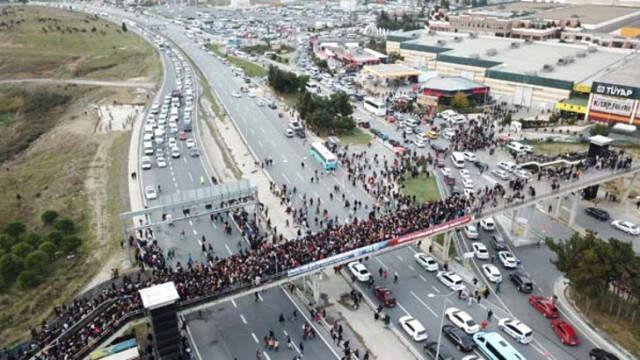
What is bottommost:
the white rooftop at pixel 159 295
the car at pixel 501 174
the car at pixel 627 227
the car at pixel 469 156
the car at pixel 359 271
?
the car at pixel 627 227

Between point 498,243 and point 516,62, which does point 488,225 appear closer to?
point 498,243

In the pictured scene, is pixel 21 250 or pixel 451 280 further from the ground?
pixel 21 250

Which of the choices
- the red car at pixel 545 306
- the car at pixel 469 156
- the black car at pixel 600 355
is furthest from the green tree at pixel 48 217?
the car at pixel 469 156

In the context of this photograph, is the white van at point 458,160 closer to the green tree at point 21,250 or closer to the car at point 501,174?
the car at point 501,174

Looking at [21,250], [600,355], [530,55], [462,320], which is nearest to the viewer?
[600,355]

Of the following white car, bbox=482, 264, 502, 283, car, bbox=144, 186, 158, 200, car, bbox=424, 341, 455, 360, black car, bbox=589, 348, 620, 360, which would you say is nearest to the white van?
white car, bbox=482, 264, 502, 283

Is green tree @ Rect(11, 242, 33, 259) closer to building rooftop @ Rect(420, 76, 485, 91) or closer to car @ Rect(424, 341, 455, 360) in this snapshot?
car @ Rect(424, 341, 455, 360)

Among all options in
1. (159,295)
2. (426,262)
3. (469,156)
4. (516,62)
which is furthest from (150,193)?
(516,62)
